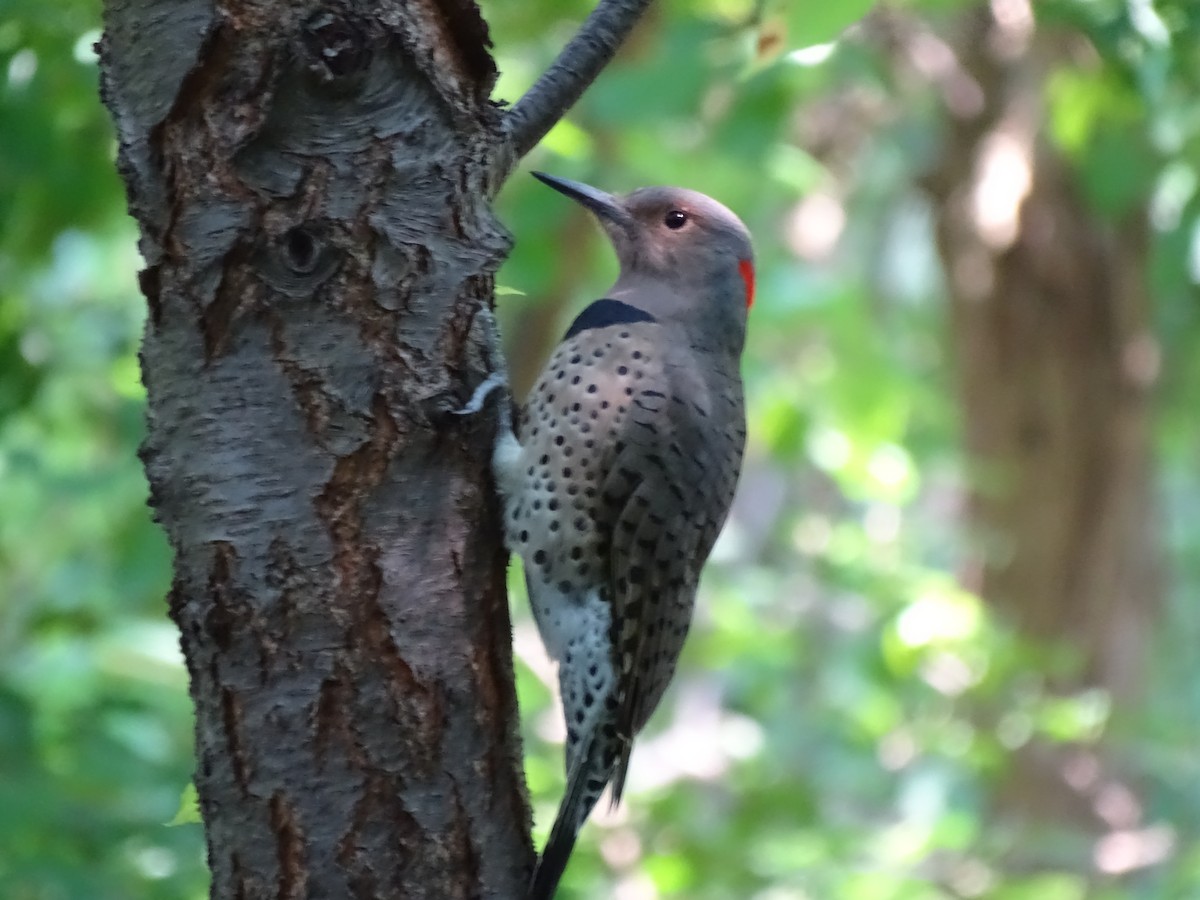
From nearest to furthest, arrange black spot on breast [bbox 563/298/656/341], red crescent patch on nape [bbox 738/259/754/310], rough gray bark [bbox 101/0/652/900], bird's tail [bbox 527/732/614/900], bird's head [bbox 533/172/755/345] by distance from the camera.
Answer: rough gray bark [bbox 101/0/652/900]
bird's tail [bbox 527/732/614/900]
black spot on breast [bbox 563/298/656/341]
bird's head [bbox 533/172/755/345]
red crescent patch on nape [bbox 738/259/754/310]

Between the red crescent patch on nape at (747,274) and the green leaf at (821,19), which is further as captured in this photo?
the red crescent patch on nape at (747,274)

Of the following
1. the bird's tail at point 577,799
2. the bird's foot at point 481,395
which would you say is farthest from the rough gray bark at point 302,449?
the bird's tail at point 577,799

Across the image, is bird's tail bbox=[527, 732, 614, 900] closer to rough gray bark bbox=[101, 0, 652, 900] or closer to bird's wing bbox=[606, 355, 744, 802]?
bird's wing bbox=[606, 355, 744, 802]

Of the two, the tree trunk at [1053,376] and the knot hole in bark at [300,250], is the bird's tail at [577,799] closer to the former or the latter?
the knot hole in bark at [300,250]

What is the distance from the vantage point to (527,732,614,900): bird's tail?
6.40 ft

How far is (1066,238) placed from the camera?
5859 mm

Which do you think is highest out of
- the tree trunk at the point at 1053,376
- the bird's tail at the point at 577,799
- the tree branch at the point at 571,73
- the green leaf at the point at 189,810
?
the tree trunk at the point at 1053,376

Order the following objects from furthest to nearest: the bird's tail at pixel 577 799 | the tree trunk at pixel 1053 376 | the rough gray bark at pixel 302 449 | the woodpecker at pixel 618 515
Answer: the tree trunk at pixel 1053 376 → the woodpecker at pixel 618 515 → the bird's tail at pixel 577 799 → the rough gray bark at pixel 302 449

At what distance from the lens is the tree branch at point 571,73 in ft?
6.64

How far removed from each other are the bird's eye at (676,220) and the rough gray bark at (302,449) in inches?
50.4

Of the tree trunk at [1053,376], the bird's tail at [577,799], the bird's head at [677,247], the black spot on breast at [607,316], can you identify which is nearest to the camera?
the bird's tail at [577,799]

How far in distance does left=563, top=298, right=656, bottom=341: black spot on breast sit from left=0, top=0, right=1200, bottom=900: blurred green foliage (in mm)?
390

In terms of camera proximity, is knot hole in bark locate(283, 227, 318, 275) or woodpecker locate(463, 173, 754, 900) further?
woodpecker locate(463, 173, 754, 900)

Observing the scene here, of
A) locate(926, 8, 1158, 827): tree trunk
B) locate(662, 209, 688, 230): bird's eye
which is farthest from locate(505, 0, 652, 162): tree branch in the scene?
locate(926, 8, 1158, 827): tree trunk
